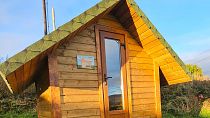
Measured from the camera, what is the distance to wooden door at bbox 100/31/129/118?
20.7ft

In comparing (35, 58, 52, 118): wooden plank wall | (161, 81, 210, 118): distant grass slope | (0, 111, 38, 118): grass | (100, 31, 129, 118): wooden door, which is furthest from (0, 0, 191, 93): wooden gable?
(161, 81, 210, 118): distant grass slope

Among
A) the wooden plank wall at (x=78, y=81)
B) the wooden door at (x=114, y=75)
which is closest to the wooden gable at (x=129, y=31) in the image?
the wooden plank wall at (x=78, y=81)

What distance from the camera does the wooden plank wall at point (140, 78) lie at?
691 cm

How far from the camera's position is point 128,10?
6.57 metres

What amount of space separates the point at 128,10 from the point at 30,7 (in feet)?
40.2

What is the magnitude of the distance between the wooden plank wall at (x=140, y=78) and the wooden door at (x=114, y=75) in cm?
25

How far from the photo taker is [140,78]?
7176 millimetres

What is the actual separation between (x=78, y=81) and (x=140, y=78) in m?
2.08

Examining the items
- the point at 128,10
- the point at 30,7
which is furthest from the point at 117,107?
the point at 30,7

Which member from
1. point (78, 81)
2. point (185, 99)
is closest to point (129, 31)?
point (78, 81)

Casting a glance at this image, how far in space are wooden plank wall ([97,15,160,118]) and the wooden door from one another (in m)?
0.25

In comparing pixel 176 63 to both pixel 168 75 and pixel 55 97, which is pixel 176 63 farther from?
pixel 55 97

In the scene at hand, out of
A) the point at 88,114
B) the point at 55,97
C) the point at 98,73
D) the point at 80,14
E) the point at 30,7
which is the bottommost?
the point at 88,114

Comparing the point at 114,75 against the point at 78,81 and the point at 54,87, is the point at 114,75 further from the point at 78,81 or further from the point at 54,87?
the point at 54,87
